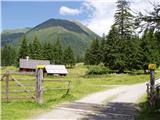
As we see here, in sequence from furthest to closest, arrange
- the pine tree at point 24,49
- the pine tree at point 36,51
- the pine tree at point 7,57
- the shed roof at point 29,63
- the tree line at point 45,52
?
the pine tree at point 7,57
the pine tree at point 24,49
the tree line at point 45,52
the pine tree at point 36,51
the shed roof at point 29,63

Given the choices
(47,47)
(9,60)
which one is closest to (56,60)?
(47,47)

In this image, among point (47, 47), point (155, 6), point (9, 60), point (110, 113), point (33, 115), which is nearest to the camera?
point (155, 6)

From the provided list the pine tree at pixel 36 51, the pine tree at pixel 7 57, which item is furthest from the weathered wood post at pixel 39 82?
the pine tree at pixel 7 57

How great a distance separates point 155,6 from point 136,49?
203ft

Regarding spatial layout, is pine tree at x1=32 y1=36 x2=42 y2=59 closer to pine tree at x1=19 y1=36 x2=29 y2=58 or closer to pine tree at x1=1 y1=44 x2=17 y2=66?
pine tree at x1=19 y1=36 x2=29 y2=58

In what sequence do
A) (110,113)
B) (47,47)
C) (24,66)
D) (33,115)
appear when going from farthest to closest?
(47,47) → (24,66) → (110,113) → (33,115)

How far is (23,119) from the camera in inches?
615

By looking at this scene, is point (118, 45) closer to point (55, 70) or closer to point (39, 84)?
point (55, 70)

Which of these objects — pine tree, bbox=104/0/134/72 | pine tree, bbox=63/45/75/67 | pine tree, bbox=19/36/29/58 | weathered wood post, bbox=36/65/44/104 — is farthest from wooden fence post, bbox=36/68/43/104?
pine tree, bbox=63/45/75/67

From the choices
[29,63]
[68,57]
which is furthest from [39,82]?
[68,57]

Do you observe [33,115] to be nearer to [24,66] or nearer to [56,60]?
[24,66]

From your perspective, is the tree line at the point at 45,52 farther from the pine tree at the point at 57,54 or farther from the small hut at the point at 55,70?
the small hut at the point at 55,70

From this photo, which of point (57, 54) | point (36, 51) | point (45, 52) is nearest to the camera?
point (36, 51)

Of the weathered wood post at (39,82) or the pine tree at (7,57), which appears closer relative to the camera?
the weathered wood post at (39,82)
